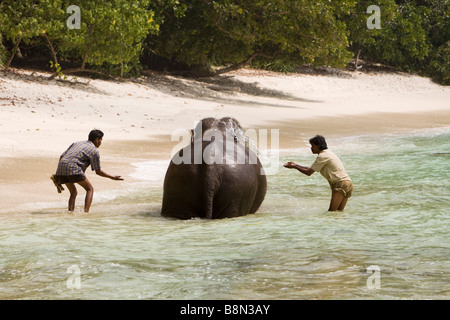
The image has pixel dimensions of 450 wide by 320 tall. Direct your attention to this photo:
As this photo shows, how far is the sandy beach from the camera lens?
12484 millimetres

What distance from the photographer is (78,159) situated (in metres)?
8.77

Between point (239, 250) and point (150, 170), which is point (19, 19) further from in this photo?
point (239, 250)

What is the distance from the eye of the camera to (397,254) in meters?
6.61

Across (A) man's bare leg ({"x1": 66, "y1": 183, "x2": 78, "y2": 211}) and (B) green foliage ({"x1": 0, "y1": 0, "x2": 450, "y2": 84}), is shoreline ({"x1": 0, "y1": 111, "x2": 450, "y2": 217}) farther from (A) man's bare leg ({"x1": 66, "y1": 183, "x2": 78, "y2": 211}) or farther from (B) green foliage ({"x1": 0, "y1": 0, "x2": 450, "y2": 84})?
(B) green foliage ({"x1": 0, "y1": 0, "x2": 450, "y2": 84})

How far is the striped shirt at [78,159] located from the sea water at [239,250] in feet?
1.78

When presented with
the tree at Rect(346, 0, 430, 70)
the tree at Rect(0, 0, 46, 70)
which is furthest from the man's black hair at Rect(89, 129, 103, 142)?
the tree at Rect(346, 0, 430, 70)

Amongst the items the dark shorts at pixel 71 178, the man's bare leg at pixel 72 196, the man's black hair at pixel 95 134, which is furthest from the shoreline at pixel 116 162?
the man's black hair at pixel 95 134

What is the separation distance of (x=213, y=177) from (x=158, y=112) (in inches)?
502

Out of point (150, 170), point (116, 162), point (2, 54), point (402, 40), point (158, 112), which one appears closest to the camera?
point (150, 170)

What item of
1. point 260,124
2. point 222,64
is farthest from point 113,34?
point 222,64

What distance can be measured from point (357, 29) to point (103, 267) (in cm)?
2835

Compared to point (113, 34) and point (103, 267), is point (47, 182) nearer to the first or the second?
point (103, 267)

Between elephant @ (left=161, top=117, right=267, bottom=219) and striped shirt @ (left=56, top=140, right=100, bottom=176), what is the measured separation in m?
1.09

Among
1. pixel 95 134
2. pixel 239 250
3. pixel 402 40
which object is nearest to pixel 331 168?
pixel 239 250
